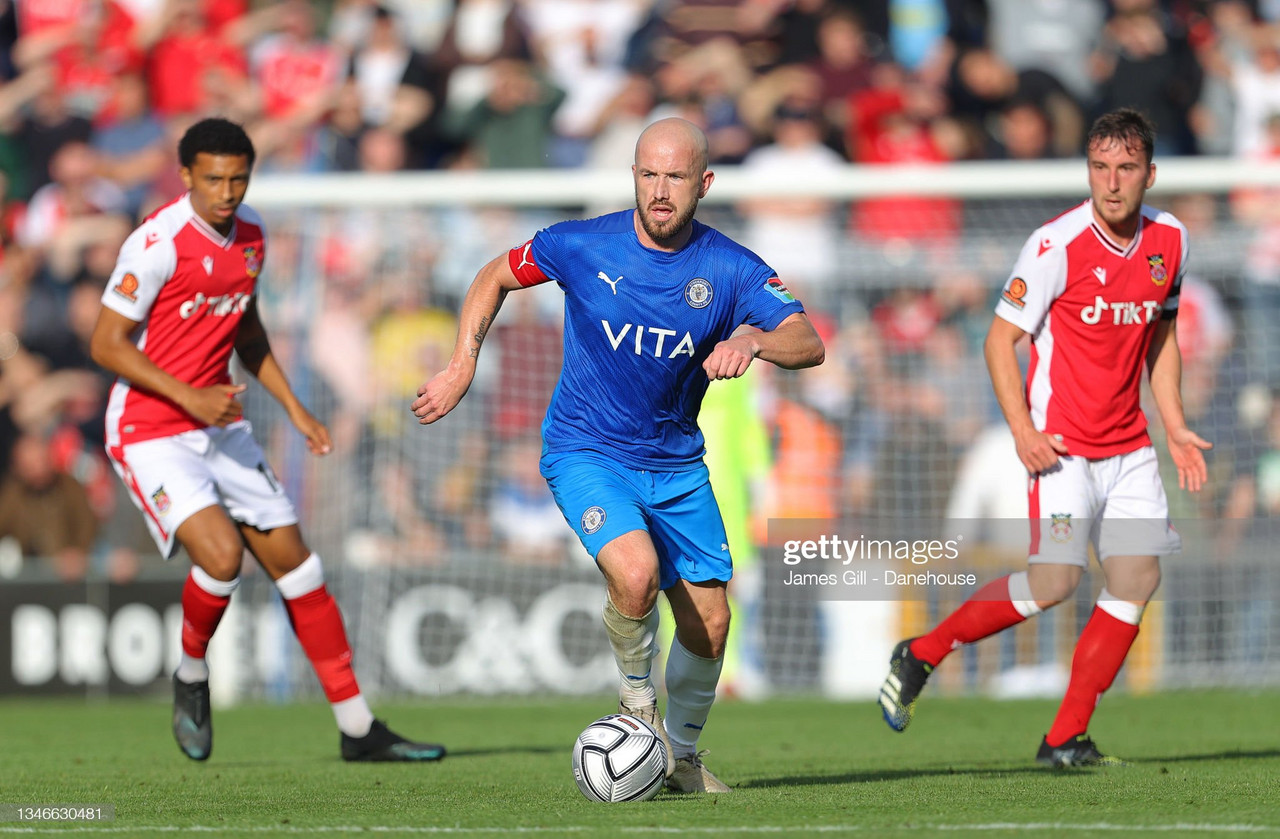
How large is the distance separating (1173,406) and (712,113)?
8507 millimetres

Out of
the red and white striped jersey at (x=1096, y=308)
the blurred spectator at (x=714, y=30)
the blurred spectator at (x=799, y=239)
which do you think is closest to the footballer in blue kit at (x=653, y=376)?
the red and white striped jersey at (x=1096, y=308)

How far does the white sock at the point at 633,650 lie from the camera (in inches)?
237

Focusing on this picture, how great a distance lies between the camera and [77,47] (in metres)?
17.0

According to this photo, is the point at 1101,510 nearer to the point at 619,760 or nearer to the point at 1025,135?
the point at 619,760

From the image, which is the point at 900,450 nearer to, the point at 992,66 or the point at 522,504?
the point at 522,504

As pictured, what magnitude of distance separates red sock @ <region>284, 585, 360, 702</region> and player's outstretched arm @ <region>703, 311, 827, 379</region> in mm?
2939

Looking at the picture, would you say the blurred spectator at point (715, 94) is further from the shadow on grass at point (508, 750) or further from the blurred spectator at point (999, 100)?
the shadow on grass at point (508, 750)

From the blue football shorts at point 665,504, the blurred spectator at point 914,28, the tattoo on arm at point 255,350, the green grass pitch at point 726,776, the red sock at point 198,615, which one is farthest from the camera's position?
the blurred spectator at point 914,28


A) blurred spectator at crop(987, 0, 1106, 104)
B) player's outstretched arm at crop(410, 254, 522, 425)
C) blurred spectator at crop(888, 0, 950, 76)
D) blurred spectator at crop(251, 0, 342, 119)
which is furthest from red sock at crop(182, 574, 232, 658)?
blurred spectator at crop(888, 0, 950, 76)

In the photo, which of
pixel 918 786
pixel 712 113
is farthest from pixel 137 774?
pixel 712 113

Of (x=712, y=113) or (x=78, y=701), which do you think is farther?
(x=712, y=113)

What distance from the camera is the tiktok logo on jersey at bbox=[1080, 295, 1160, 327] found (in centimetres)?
723

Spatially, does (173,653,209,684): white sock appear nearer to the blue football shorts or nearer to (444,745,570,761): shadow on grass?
(444,745,570,761): shadow on grass

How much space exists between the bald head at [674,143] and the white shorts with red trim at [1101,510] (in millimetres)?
2244
